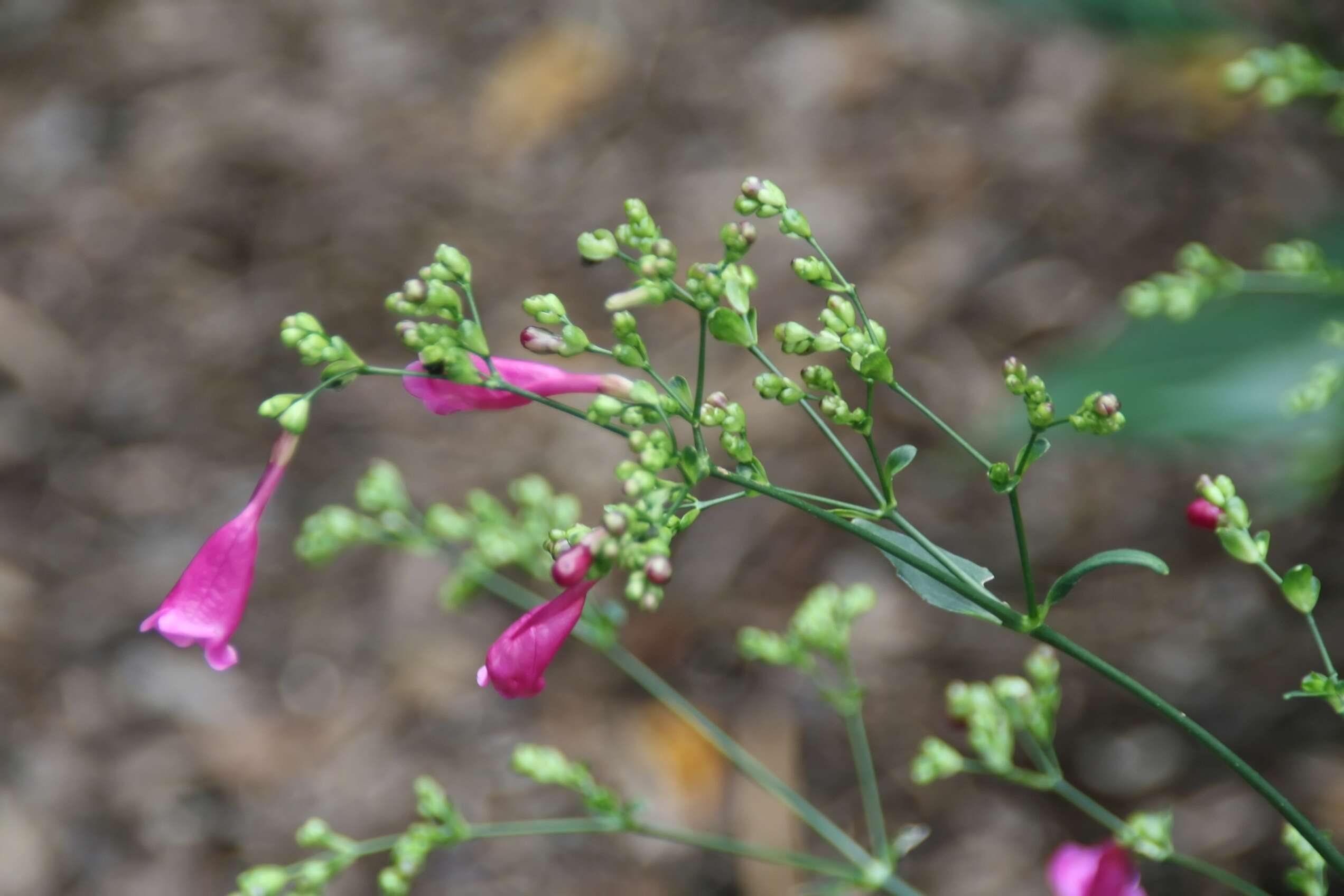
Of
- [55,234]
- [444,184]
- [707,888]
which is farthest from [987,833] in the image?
[55,234]

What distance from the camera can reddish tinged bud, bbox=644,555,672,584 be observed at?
0.79m

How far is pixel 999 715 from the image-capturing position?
132 centimetres

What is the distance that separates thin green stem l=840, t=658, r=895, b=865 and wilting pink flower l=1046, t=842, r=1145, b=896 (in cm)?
20

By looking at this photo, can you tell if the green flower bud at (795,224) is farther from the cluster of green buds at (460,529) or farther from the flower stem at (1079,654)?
the cluster of green buds at (460,529)

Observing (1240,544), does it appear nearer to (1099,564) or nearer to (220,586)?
(1099,564)

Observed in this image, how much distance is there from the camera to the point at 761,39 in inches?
137

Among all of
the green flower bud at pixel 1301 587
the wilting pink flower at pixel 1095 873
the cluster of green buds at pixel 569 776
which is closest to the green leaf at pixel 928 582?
the green flower bud at pixel 1301 587

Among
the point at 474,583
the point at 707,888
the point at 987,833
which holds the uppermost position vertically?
the point at 474,583

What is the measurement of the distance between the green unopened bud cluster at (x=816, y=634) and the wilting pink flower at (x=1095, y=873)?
0.35 m

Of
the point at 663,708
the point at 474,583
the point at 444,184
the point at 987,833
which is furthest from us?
the point at 444,184

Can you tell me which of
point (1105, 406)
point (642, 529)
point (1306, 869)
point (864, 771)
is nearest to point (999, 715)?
point (1306, 869)

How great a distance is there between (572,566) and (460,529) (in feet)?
2.32

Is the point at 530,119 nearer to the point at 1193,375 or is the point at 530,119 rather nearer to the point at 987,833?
the point at 1193,375

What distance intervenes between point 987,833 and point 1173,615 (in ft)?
2.07
